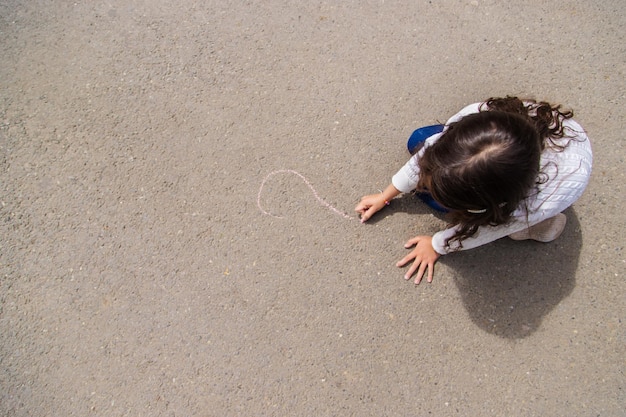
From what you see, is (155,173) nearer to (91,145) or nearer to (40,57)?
(91,145)

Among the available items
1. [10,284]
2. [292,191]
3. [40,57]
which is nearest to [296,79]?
[292,191]

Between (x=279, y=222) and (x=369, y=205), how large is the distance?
0.45 meters

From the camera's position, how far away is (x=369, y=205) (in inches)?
83.4

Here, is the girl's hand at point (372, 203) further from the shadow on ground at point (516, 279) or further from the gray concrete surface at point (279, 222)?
the shadow on ground at point (516, 279)

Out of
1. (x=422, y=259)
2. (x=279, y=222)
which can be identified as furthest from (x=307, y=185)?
(x=422, y=259)

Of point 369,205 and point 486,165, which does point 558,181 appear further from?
point 369,205

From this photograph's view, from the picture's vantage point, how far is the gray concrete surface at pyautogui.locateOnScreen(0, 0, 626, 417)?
6.48 feet

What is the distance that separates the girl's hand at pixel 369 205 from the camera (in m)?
2.09

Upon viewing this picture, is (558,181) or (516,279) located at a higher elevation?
(558,181)

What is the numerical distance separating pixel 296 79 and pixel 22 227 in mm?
1565

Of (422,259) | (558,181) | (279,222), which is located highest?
(558,181)

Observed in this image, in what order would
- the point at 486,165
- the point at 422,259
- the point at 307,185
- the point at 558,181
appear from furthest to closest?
the point at 307,185, the point at 422,259, the point at 558,181, the point at 486,165

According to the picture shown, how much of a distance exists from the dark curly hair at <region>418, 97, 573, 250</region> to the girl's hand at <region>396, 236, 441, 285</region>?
455 millimetres

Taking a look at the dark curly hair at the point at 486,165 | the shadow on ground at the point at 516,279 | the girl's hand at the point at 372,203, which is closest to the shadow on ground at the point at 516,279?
the shadow on ground at the point at 516,279
